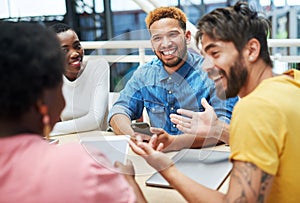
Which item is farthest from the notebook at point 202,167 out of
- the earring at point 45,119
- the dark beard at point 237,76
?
the earring at point 45,119

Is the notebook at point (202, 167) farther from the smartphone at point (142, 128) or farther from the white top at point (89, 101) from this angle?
the white top at point (89, 101)

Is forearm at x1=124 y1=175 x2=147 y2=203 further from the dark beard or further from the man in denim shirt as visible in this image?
the man in denim shirt

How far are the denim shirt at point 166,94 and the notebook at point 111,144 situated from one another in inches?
8.1

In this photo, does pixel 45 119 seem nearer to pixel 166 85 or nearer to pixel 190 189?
pixel 190 189

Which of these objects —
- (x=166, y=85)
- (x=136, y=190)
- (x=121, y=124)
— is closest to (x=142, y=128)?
(x=121, y=124)

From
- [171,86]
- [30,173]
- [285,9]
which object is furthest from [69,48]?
[285,9]

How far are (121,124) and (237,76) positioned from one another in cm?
76

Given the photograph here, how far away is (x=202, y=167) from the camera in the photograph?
1.29 m

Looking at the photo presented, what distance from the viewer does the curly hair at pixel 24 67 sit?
68 cm

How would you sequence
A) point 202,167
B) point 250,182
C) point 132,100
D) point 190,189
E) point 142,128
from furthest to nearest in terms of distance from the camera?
1. point 132,100
2. point 142,128
3. point 202,167
4. point 190,189
5. point 250,182

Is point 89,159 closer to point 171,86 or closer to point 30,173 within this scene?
point 30,173

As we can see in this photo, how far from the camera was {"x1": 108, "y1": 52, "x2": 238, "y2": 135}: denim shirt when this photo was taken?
63.1 inches

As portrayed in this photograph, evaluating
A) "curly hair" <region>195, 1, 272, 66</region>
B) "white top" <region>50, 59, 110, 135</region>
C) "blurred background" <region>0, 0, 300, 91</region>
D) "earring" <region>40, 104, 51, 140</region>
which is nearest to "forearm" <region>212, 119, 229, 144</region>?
"curly hair" <region>195, 1, 272, 66</region>

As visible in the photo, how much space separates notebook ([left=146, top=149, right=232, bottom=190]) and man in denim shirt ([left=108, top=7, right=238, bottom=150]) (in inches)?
5.0
